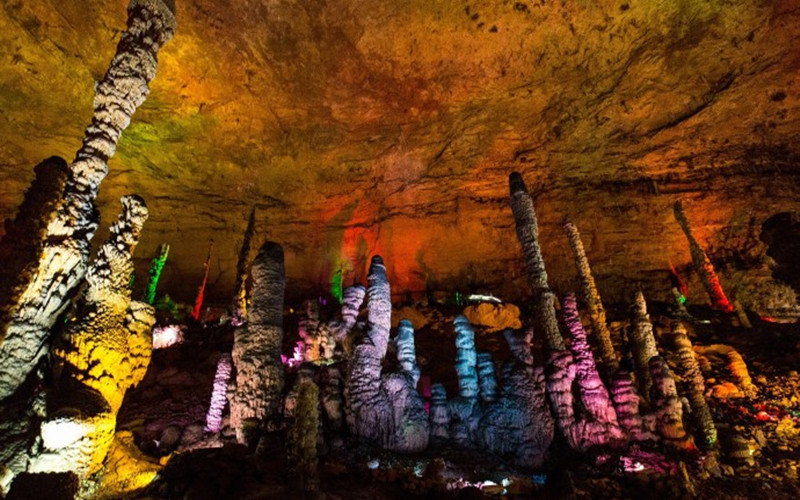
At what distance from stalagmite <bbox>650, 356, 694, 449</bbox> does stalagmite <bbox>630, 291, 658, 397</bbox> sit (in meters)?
1.62

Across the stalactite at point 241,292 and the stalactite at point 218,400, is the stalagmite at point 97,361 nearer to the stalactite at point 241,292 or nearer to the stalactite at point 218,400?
the stalactite at point 218,400

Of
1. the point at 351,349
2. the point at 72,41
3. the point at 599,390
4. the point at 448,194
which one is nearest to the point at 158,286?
the point at 72,41

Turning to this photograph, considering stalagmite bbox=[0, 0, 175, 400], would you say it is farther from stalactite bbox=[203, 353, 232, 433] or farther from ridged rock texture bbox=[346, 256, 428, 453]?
ridged rock texture bbox=[346, 256, 428, 453]

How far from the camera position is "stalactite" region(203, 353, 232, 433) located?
10.4 meters

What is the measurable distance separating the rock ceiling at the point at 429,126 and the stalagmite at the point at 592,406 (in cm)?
1220

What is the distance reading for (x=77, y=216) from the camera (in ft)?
22.0

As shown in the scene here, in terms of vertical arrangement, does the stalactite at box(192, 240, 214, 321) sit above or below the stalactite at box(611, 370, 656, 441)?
above

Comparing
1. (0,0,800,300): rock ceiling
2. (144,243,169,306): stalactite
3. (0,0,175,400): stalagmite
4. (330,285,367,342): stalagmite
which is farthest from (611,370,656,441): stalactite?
(144,243,169,306): stalactite

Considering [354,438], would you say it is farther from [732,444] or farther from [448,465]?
[732,444]

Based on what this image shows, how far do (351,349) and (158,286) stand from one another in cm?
→ 1927

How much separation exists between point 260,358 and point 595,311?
9.15m

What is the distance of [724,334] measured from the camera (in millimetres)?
15008

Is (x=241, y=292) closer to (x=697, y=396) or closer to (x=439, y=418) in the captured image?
(x=439, y=418)

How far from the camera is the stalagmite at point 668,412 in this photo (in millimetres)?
8586
